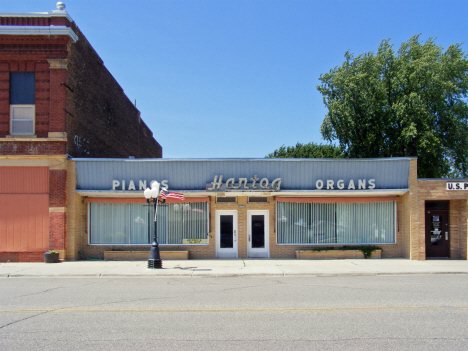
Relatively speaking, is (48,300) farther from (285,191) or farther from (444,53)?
(444,53)

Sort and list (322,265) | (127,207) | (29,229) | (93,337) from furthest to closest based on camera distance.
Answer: (127,207) < (29,229) < (322,265) < (93,337)

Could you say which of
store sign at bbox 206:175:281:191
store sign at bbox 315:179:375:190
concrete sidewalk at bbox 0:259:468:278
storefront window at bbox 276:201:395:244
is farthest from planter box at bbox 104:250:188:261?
store sign at bbox 315:179:375:190

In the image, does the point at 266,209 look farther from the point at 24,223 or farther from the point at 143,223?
the point at 24,223

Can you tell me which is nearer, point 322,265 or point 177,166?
point 322,265

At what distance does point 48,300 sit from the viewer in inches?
375

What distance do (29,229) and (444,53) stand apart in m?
24.7

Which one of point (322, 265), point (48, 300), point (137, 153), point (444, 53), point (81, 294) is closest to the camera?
point (48, 300)

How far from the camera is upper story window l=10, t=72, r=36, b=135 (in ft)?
56.4

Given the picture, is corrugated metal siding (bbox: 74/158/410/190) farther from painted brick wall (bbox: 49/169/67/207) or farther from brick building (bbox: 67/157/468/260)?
painted brick wall (bbox: 49/169/67/207)

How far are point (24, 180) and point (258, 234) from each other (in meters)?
10.4

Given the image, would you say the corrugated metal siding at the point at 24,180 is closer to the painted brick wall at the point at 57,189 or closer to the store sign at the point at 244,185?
the painted brick wall at the point at 57,189

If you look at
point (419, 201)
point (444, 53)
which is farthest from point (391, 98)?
point (419, 201)

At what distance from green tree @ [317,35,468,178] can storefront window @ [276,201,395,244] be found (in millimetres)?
7102

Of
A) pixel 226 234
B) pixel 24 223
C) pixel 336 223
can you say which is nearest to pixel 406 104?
pixel 336 223
